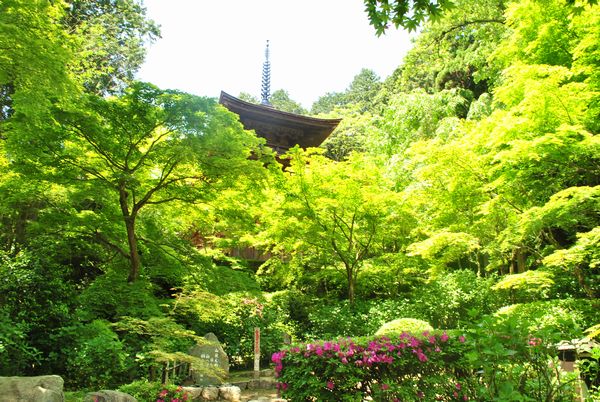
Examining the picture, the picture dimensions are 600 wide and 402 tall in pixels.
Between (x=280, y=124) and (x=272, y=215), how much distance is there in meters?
7.14

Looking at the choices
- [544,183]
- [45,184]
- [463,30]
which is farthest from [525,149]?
[463,30]

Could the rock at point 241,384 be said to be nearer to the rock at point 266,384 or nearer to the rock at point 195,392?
the rock at point 266,384

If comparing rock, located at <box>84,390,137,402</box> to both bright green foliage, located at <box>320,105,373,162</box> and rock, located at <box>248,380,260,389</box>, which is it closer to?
rock, located at <box>248,380,260,389</box>

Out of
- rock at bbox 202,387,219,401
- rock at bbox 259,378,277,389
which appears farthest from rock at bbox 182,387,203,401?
rock at bbox 259,378,277,389

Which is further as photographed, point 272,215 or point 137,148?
point 272,215

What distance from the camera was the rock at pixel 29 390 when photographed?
4273 millimetres

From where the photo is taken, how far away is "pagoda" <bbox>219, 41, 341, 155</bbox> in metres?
15.6

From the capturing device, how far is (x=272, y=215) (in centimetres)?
1020

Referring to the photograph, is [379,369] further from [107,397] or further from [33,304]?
[33,304]

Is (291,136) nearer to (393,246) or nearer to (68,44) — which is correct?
(393,246)

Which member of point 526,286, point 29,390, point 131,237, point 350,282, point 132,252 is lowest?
point 29,390

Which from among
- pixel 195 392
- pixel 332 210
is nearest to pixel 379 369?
pixel 195 392

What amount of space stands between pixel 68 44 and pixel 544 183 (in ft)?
25.8

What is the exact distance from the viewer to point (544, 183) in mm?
6723
